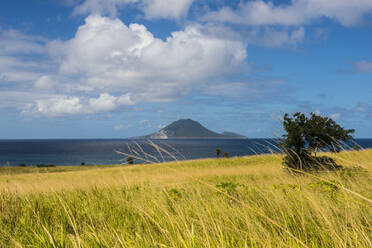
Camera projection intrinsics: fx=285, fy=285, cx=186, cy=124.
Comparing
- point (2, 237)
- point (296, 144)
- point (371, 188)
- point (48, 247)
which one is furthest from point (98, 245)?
point (296, 144)

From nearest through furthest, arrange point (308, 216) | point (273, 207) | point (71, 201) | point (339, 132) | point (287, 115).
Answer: point (308, 216) → point (273, 207) → point (71, 201) → point (339, 132) → point (287, 115)

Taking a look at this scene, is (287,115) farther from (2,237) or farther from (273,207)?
(2,237)

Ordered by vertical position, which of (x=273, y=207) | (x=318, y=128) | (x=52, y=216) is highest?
(x=318, y=128)

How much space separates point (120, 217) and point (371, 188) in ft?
13.7

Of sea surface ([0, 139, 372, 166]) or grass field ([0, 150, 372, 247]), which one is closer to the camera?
grass field ([0, 150, 372, 247])

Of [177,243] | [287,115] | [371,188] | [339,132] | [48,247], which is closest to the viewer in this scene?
[177,243]

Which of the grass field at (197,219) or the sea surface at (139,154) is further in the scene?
the sea surface at (139,154)

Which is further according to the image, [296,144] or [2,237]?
[296,144]

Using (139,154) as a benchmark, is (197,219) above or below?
below

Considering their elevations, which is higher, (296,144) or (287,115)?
(287,115)

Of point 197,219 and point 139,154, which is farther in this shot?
point 197,219

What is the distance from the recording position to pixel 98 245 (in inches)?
88.0

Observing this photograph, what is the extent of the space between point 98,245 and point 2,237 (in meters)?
1.27

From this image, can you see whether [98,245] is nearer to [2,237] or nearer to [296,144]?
[2,237]
